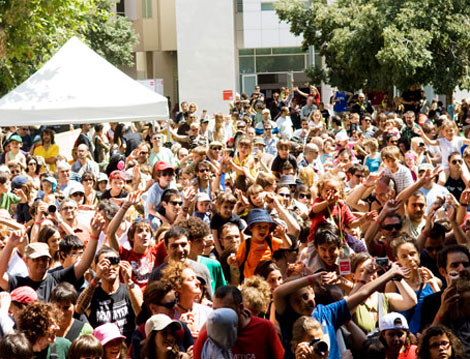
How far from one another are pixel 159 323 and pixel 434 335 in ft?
5.57

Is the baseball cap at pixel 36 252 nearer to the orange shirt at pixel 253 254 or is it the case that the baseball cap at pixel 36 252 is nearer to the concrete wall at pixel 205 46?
the orange shirt at pixel 253 254

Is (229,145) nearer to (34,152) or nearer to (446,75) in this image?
(34,152)

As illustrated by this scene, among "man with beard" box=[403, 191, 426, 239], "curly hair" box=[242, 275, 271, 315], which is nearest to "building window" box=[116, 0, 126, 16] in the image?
"man with beard" box=[403, 191, 426, 239]

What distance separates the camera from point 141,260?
7602 millimetres

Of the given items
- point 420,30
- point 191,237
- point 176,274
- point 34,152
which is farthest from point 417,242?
point 420,30

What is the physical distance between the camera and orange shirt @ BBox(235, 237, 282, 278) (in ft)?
24.8

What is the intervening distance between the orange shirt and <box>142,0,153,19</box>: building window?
37.9 m

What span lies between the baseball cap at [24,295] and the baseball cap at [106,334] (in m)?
0.57

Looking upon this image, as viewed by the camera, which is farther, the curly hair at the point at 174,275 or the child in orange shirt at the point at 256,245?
the child in orange shirt at the point at 256,245

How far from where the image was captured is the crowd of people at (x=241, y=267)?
17.9 feet

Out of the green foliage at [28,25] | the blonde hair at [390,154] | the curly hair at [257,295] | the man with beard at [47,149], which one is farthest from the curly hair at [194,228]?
the green foliage at [28,25]

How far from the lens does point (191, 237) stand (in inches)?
285

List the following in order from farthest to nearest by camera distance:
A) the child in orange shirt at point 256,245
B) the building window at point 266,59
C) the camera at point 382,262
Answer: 1. the building window at point 266,59
2. the child in orange shirt at point 256,245
3. the camera at point 382,262

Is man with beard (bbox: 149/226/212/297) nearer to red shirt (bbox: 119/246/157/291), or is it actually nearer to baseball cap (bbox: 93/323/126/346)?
red shirt (bbox: 119/246/157/291)
